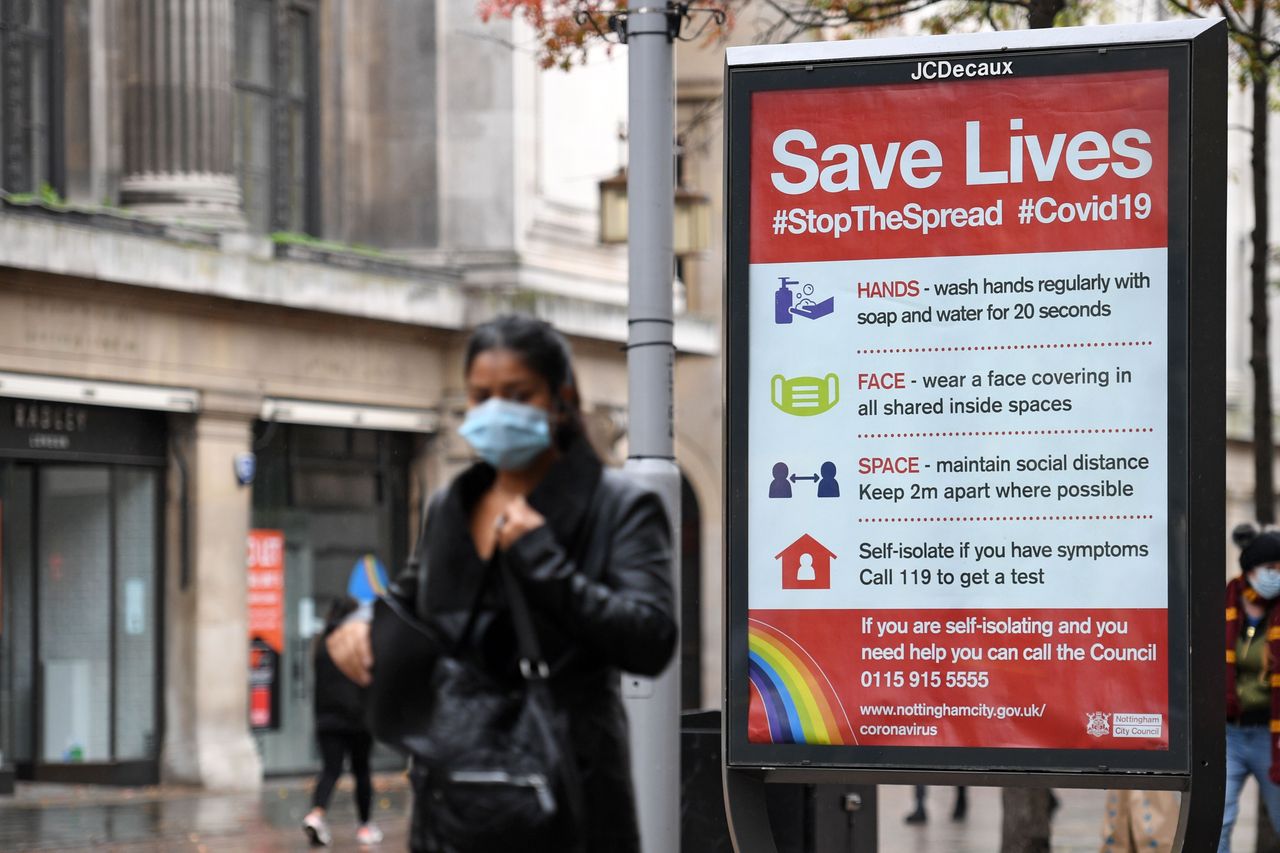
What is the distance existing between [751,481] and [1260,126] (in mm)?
9757

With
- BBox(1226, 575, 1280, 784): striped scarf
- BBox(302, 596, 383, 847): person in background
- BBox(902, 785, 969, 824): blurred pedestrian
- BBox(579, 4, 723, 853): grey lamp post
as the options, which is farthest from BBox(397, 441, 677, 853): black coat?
BBox(902, 785, 969, 824): blurred pedestrian

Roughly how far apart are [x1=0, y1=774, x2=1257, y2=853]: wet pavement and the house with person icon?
7691 mm

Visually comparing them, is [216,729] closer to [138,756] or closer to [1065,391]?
[138,756]

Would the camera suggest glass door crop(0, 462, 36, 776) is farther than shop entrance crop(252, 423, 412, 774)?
No

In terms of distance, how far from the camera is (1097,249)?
7.73 meters

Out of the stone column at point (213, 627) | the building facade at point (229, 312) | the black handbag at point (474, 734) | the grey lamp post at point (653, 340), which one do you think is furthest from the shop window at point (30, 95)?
the black handbag at point (474, 734)

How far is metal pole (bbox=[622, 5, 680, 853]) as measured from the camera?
908cm

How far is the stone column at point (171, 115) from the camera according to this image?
21.3 meters

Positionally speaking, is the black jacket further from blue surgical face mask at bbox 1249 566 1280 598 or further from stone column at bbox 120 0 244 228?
stone column at bbox 120 0 244 228

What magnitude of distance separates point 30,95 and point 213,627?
5032 millimetres

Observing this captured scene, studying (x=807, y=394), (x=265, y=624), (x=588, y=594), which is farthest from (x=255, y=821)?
(x=588, y=594)

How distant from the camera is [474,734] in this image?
4676 millimetres

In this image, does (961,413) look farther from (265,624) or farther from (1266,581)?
(265,624)

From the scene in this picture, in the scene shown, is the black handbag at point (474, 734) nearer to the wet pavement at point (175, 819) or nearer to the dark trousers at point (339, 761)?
the wet pavement at point (175, 819)
